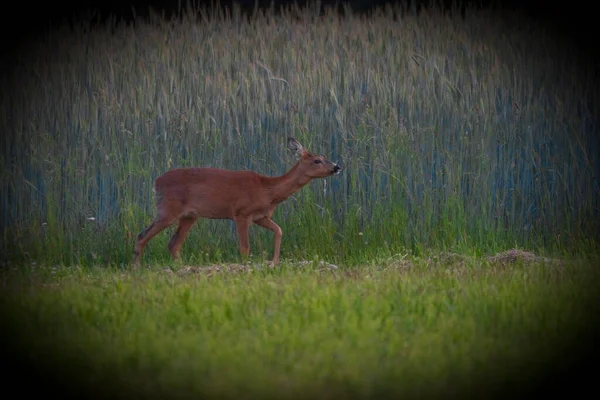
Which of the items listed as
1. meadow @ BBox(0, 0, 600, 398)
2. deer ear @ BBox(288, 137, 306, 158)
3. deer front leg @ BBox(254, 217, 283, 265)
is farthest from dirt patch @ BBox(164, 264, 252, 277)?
deer ear @ BBox(288, 137, 306, 158)

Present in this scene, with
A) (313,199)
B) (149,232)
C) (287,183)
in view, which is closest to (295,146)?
(287,183)

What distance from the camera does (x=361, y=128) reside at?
31.6ft

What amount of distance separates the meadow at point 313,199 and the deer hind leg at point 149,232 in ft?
0.77

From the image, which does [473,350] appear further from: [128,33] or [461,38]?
[128,33]

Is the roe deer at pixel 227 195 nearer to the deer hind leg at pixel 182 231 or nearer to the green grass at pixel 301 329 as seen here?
the deer hind leg at pixel 182 231

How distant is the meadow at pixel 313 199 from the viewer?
5.28 meters

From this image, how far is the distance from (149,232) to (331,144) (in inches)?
88.9

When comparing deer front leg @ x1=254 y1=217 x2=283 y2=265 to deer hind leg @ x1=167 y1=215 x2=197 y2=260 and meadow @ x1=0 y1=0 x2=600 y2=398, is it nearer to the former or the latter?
meadow @ x1=0 y1=0 x2=600 y2=398

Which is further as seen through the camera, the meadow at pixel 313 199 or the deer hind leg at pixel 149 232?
the deer hind leg at pixel 149 232

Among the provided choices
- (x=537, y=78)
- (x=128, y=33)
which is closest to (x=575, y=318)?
(x=537, y=78)

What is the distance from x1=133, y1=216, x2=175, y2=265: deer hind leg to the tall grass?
444 millimetres

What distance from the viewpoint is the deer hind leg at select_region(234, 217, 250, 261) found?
854 centimetres

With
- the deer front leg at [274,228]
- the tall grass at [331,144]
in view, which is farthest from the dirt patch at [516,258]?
the deer front leg at [274,228]

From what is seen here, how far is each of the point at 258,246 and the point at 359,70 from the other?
2.50 m
